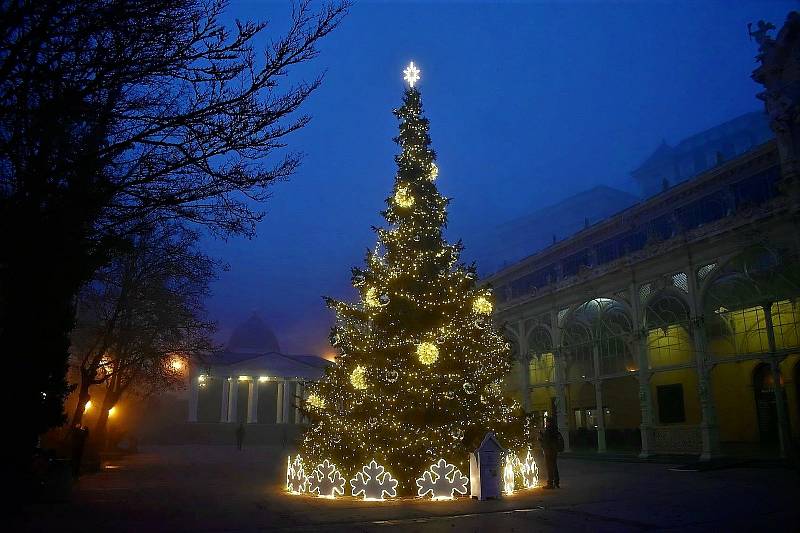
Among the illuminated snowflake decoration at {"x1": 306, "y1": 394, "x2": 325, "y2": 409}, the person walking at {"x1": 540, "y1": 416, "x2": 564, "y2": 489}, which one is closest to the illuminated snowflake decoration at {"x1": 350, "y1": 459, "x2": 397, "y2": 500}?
the illuminated snowflake decoration at {"x1": 306, "y1": 394, "x2": 325, "y2": 409}

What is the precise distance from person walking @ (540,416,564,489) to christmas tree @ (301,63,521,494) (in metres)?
1.06

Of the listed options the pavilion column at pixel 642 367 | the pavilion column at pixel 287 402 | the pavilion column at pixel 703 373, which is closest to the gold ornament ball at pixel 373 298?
the pavilion column at pixel 703 373

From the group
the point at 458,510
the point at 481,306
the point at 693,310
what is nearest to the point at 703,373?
the point at 693,310

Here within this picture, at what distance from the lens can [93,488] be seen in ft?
51.5

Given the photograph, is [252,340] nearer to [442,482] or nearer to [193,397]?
[193,397]

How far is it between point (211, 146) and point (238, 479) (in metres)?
14.7

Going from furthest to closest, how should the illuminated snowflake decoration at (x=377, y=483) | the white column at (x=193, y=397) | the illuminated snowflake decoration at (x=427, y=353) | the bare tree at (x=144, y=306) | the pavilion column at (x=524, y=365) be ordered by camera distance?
the white column at (x=193, y=397) < the pavilion column at (x=524, y=365) < the bare tree at (x=144, y=306) < the illuminated snowflake decoration at (x=427, y=353) < the illuminated snowflake decoration at (x=377, y=483)

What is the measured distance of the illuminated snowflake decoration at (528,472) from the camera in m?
14.4

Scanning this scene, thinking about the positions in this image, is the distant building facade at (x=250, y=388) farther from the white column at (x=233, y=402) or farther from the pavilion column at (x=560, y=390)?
the pavilion column at (x=560, y=390)

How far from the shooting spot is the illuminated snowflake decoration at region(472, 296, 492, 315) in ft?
48.5

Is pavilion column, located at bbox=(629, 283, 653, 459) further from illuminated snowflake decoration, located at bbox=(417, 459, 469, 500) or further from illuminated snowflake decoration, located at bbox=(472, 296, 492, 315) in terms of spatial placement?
illuminated snowflake decoration, located at bbox=(417, 459, 469, 500)

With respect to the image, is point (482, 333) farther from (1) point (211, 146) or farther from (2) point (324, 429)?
(1) point (211, 146)

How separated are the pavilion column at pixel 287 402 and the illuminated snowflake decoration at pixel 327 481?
57.8 meters

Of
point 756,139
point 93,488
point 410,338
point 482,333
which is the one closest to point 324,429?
point 410,338
